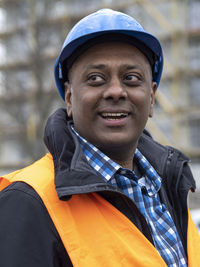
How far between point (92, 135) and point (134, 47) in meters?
0.52

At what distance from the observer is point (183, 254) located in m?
1.88

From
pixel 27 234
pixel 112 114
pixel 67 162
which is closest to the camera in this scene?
pixel 27 234

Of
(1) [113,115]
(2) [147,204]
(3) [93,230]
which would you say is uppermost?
(1) [113,115]

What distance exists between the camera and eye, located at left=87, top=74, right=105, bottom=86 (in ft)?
5.67

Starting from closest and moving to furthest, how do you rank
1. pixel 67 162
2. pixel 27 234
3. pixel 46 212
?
pixel 27 234 < pixel 46 212 < pixel 67 162

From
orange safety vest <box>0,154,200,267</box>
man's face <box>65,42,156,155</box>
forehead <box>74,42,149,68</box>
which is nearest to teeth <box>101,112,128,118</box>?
man's face <box>65,42,156,155</box>

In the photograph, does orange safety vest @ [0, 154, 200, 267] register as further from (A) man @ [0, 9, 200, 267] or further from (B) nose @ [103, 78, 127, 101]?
(B) nose @ [103, 78, 127, 101]

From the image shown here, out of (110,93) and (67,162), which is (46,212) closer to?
(67,162)

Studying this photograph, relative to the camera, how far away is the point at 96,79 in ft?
5.68

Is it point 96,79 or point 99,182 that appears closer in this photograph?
point 99,182

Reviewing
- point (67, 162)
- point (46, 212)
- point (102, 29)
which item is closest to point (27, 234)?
point (46, 212)

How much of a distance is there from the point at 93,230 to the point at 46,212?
0.23 metres

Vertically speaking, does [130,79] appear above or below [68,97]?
above

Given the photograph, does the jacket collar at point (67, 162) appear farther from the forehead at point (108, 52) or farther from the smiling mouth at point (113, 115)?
the forehead at point (108, 52)
